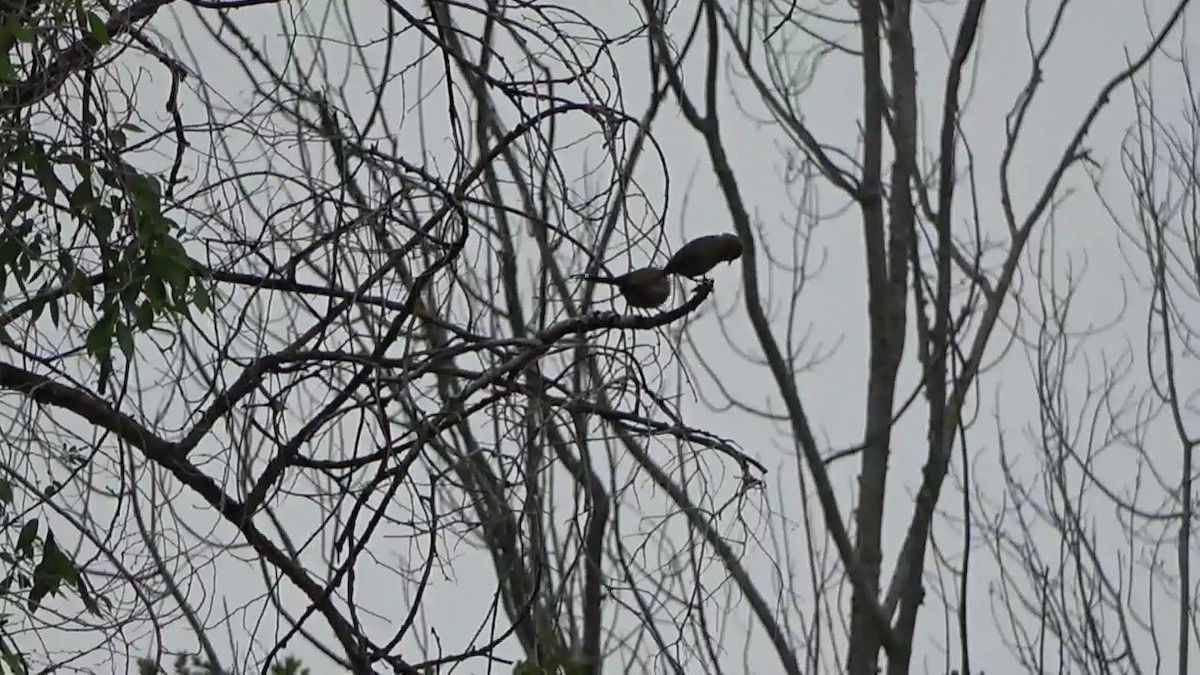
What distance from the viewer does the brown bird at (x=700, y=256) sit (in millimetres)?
2680

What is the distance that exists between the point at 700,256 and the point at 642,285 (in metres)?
0.34

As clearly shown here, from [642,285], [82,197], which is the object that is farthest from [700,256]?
[82,197]

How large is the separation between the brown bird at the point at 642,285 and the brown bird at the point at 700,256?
98 millimetres

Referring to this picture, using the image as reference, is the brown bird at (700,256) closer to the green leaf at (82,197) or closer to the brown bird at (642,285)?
the brown bird at (642,285)

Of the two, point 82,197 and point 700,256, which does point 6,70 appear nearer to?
point 82,197

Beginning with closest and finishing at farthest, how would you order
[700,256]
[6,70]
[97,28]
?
[6,70] < [97,28] < [700,256]

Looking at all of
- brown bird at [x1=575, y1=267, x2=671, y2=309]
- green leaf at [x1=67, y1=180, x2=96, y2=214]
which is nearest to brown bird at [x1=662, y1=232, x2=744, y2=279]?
brown bird at [x1=575, y1=267, x2=671, y2=309]

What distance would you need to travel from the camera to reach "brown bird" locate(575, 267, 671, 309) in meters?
2.41

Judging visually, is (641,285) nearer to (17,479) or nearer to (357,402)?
(357,402)

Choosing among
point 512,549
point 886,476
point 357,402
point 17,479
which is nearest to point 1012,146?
point 886,476

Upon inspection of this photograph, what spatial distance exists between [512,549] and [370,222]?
59 centimetres

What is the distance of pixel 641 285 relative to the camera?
243cm

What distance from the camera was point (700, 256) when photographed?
2.75 metres

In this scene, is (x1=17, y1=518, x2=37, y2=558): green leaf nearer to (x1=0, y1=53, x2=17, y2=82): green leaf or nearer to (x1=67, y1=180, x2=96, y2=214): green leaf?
(x1=67, y1=180, x2=96, y2=214): green leaf
